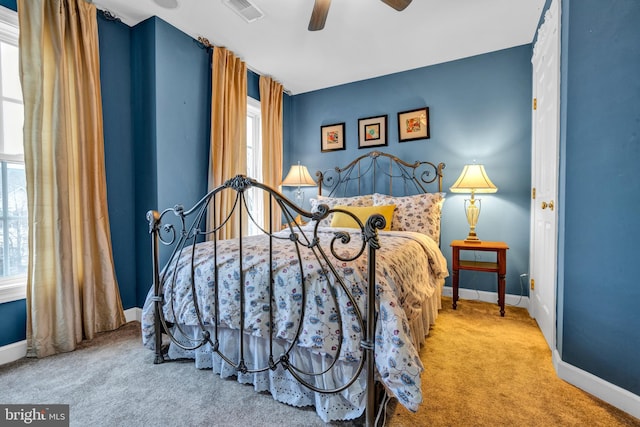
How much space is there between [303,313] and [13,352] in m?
2.00

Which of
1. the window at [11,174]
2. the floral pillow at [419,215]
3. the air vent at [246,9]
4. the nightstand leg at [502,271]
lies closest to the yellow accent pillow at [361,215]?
the floral pillow at [419,215]

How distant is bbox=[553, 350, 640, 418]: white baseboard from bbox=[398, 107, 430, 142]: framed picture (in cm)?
237

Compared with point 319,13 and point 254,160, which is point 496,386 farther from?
point 254,160

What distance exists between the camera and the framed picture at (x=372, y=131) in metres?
3.53

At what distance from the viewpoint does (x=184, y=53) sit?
2.70m

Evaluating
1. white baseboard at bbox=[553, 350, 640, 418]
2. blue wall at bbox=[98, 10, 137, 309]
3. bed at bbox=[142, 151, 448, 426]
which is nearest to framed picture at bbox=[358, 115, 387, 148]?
bed at bbox=[142, 151, 448, 426]

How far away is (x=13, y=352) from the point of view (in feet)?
6.12

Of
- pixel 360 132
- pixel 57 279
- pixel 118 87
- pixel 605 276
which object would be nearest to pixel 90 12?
pixel 118 87

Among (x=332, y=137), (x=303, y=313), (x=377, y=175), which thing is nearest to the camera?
(x=303, y=313)

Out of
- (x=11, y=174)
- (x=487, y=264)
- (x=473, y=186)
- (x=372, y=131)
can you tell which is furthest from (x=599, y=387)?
(x=11, y=174)

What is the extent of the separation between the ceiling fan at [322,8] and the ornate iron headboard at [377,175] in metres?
1.65

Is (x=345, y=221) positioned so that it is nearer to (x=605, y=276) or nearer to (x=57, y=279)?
(x=605, y=276)

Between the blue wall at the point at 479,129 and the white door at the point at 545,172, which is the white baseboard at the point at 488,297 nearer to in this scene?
the blue wall at the point at 479,129

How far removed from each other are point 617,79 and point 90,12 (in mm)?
3357
